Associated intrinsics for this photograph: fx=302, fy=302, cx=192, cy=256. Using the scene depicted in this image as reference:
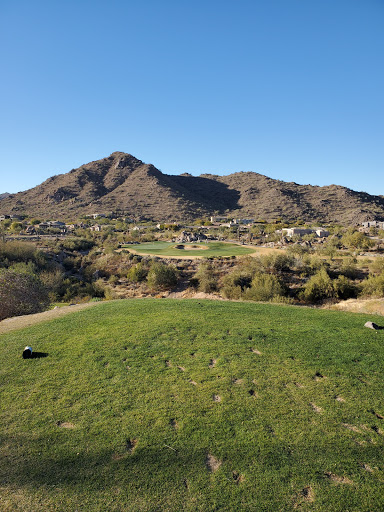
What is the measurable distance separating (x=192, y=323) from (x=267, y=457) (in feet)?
18.5

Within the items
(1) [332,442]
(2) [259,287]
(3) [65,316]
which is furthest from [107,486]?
(2) [259,287]

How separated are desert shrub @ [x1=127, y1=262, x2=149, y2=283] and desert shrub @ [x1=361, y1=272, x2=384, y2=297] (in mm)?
20000

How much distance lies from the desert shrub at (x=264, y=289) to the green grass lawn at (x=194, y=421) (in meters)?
13.3

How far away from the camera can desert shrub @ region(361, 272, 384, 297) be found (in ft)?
71.6

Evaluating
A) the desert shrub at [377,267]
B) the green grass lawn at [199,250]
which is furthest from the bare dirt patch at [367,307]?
the green grass lawn at [199,250]

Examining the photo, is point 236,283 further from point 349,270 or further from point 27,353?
point 27,353

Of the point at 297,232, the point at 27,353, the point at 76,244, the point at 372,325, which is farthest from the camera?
the point at 297,232

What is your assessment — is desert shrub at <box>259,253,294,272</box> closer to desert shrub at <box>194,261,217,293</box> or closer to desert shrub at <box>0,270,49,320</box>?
desert shrub at <box>194,261,217,293</box>

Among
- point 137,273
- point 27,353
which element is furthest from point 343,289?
point 27,353

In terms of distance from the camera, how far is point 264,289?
22734mm

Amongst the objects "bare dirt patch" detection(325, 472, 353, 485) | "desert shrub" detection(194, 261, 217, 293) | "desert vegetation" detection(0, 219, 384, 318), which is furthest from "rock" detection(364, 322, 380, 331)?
"desert shrub" detection(194, 261, 217, 293)

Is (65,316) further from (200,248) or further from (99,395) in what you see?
(200,248)

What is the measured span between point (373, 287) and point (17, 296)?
23.4m

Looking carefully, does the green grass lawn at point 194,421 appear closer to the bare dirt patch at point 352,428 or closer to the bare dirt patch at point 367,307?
the bare dirt patch at point 352,428
